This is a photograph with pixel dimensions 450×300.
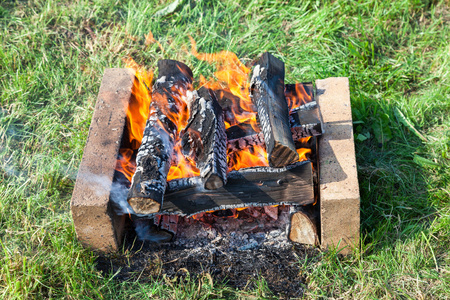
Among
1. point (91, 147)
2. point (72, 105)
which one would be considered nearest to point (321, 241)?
point (91, 147)

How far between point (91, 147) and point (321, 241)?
1.60 m

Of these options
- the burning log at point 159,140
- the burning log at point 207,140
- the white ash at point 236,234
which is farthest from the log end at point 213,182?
the white ash at point 236,234

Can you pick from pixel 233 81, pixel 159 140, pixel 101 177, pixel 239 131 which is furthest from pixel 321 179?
pixel 101 177

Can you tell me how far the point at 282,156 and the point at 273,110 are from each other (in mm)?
337

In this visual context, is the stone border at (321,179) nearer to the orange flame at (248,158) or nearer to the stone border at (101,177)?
the stone border at (101,177)

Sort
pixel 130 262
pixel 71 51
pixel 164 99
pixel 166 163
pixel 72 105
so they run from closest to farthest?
1. pixel 166 163
2. pixel 130 262
3. pixel 164 99
4. pixel 72 105
5. pixel 71 51

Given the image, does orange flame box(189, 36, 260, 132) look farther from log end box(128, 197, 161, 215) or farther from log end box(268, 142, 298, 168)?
→ log end box(128, 197, 161, 215)

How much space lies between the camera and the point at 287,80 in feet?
12.8

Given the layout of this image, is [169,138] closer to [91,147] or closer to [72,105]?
[91,147]

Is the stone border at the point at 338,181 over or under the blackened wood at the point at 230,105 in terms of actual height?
under

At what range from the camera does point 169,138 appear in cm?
280

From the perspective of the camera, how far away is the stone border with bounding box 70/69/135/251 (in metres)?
2.65

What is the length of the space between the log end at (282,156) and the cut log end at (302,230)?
0.36 m

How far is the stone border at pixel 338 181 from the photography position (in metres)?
2.60
